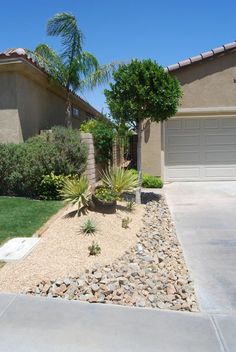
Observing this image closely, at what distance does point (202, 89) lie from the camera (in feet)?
Result: 49.3

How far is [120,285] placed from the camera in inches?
196

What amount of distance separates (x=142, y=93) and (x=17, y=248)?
5.24 m

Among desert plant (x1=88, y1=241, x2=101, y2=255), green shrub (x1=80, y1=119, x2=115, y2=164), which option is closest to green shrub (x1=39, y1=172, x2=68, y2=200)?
green shrub (x1=80, y1=119, x2=115, y2=164)

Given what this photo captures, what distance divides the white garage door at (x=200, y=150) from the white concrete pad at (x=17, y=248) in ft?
32.1

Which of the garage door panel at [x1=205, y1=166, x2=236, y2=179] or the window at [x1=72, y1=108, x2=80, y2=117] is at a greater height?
the window at [x1=72, y1=108, x2=80, y2=117]

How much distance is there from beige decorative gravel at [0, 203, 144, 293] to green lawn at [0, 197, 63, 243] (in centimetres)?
32

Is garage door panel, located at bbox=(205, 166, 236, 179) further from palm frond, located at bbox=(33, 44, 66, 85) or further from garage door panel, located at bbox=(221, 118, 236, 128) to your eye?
palm frond, located at bbox=(33, 44, 66, 85)

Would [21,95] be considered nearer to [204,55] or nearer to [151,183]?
[151,183]

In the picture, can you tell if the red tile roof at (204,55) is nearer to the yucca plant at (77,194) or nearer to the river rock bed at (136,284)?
the yucca plant at (77,194)

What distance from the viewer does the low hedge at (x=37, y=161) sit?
9852 millimetres

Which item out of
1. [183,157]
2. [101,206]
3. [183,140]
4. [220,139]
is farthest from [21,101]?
[220,139]

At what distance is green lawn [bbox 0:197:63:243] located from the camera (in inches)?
277

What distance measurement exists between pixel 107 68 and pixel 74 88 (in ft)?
4.45

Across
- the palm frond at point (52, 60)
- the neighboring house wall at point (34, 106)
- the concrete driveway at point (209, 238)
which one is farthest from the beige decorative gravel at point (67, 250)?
the palm frond at point (52, 60)
